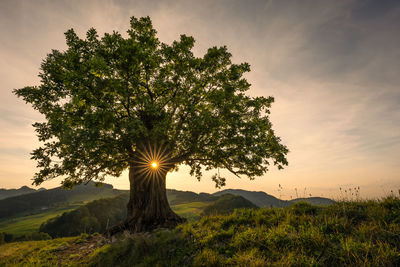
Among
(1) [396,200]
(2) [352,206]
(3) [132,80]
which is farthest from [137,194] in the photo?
(1) [396,200]

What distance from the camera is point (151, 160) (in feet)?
48.7

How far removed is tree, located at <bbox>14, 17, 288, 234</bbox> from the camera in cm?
1120

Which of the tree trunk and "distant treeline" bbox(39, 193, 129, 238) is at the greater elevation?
the tree trunk

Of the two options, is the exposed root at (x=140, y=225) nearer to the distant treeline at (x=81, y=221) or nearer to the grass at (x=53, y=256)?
the grass at (x=53, y=256)

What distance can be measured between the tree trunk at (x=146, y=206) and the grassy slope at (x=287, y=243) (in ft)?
19.1

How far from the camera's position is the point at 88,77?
11398 millimetres

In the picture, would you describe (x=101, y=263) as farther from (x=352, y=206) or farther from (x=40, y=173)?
(x=352, y=206)

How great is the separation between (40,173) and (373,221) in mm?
16691

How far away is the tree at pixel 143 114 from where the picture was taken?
36.8 ft

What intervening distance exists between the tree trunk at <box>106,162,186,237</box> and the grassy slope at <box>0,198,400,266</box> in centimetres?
582

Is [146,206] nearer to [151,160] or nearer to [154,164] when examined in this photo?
[154,164]

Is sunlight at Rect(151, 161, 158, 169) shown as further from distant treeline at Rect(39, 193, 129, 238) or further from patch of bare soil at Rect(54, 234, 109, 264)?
distant treeline at Rect(39, 193, 129, 238)

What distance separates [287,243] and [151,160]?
11449mm

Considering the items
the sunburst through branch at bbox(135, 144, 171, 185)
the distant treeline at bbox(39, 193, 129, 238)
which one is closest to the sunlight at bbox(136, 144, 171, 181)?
the sunburst through branch at bbox(135, 144, 171, 185)
